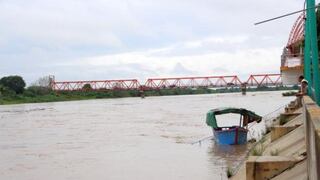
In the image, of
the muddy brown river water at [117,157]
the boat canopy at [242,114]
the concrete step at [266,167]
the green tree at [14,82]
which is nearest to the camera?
the concrete step at [266,167]

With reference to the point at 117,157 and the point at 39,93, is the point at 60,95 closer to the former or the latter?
the point at 39,93

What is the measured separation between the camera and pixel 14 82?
14362cm

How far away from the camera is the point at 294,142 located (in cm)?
1541

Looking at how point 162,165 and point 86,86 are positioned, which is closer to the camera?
point 162,165

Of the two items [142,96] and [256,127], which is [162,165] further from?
[142,96]

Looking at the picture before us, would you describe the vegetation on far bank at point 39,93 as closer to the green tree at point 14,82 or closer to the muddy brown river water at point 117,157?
the green tree at point 14,82

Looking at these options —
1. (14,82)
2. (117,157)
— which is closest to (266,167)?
(117,157)

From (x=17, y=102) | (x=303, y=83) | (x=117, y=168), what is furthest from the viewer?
(x=17, y=102)

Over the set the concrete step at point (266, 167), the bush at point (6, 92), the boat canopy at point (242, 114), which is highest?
the bush at point (6, 92)

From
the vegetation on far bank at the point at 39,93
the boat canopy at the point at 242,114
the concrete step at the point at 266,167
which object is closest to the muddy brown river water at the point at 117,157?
the boat canopy at the point at 242,114

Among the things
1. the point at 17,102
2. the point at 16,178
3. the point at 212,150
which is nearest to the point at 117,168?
the point at 16,178

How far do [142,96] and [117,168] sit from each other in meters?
→ 156

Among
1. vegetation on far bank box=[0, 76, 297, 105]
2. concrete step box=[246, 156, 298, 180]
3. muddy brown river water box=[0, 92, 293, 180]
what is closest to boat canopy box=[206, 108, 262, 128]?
muddy brown river water box=[0, 92, 293, 180]

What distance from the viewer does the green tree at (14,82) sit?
142250 mm
